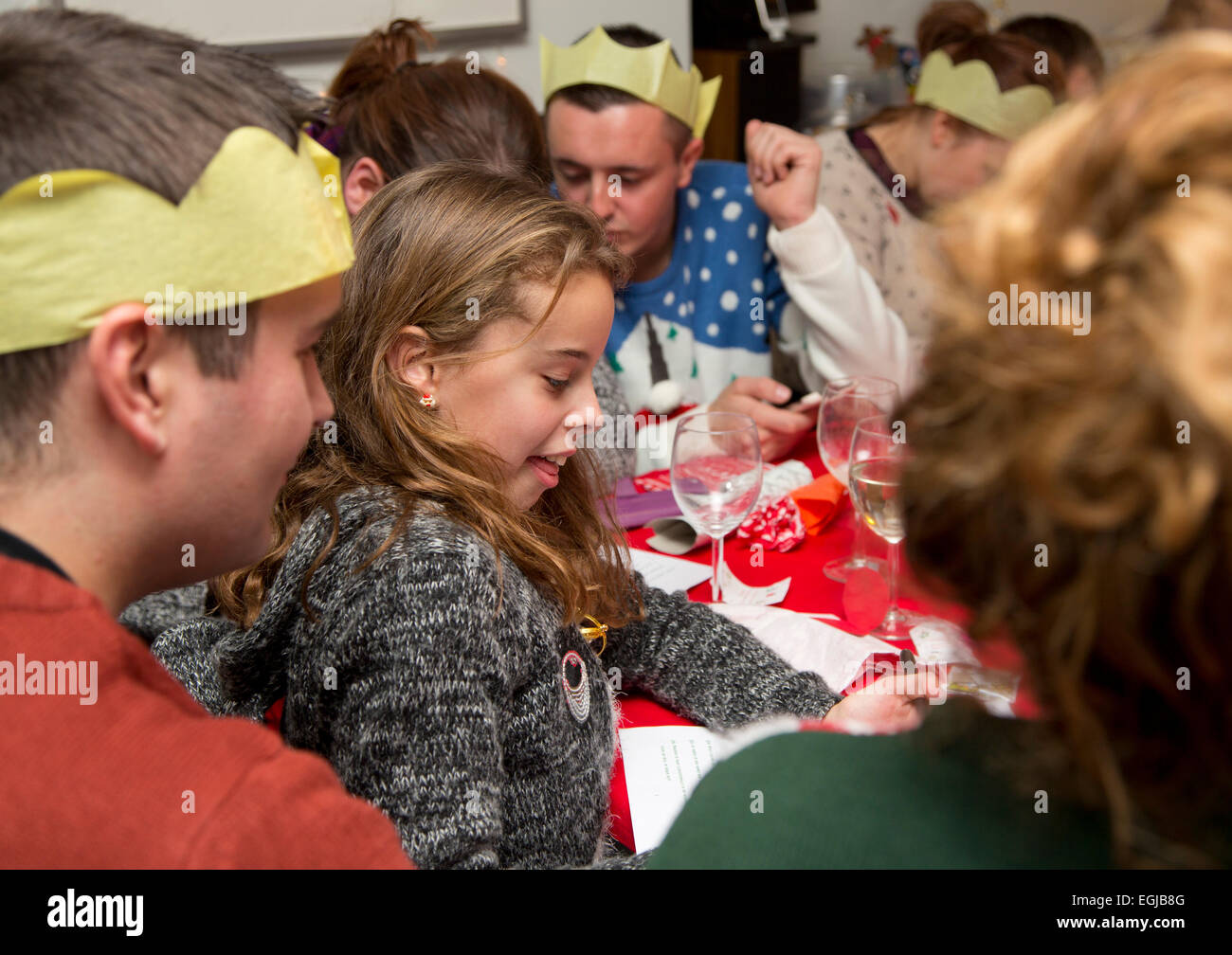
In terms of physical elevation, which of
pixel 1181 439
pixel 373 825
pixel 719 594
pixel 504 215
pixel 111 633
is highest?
pixel 504 215

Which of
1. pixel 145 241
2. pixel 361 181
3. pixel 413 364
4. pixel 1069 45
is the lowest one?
pixel 413 364

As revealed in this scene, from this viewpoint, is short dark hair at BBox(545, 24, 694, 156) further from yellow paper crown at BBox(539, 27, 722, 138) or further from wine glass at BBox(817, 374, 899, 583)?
wine glass at BBox(817, 374, 899, 583)

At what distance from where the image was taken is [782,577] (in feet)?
4.51

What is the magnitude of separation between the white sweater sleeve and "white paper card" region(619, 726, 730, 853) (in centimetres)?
112

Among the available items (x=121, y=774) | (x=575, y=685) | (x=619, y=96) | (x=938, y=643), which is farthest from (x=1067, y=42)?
(x=121, y=774)

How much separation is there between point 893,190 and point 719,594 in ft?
4.85

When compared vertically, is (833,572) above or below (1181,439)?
below

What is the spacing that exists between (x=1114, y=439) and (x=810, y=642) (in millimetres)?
891

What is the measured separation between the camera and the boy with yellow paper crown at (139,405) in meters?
0.54

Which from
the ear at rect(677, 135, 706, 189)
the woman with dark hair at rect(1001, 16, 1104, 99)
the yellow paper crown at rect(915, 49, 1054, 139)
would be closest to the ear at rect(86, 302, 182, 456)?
the ear at rect(677, 135, 706, 189)

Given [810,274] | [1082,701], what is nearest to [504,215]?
[1082,701]

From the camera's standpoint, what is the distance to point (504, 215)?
1135mm

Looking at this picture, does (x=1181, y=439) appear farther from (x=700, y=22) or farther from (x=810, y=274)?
(x=700, y=22)

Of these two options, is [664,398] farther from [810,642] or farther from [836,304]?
[810,642]
